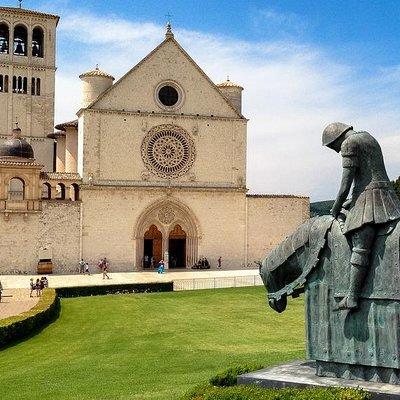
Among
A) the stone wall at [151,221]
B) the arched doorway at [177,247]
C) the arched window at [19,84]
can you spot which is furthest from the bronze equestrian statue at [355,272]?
the arched window at [19,84]

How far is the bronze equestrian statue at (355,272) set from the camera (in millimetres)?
9227

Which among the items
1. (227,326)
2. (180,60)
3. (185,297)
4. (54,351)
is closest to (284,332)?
(227,326)

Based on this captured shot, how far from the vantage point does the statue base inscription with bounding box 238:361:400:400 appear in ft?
28.8

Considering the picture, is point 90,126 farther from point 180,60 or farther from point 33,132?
point 33,132

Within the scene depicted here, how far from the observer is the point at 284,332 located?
2252 centimetres

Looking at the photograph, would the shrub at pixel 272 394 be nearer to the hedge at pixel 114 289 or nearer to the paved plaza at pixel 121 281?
the paved plaza at pixel 121 281

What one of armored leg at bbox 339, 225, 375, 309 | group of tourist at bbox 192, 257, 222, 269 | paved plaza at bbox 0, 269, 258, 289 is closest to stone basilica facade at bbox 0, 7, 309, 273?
group of tourist at bbox 192, 257, 222, 269

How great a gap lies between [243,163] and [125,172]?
9763 mm

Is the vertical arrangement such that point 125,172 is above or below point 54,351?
above

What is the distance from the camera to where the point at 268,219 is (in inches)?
2084

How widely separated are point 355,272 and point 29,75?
5891cm

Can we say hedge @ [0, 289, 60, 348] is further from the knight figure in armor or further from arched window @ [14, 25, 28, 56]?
arched window @ [14, 25, 28, 56]

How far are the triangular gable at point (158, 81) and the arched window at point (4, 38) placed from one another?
773 inches

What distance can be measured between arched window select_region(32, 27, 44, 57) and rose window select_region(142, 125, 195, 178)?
21.1 m
